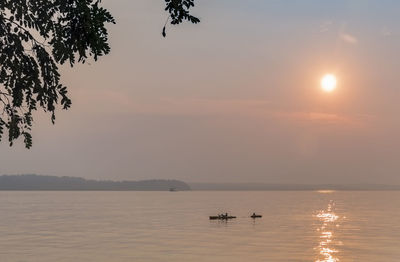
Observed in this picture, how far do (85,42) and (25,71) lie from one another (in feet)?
5.68

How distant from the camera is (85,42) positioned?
15.3m
